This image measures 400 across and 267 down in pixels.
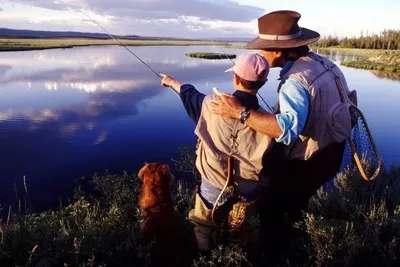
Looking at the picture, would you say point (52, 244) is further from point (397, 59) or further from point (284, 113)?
point (397, 59)

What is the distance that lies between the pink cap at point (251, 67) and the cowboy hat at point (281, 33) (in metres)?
0.30

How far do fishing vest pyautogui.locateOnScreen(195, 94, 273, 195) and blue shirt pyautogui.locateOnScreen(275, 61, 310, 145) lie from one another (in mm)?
203

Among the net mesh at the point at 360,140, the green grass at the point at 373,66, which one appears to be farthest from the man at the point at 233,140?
Answer: the green grass at the point at 373,66

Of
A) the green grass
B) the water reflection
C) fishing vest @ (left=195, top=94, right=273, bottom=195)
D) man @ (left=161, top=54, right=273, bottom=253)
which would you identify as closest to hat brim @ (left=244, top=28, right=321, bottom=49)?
man @ (left=161, top=54, right=273, bottom=253)

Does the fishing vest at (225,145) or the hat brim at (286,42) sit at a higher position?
the hat brim at (286,42)

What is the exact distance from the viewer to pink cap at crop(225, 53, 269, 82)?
108 inches

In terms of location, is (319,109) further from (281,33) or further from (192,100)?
(192,100)

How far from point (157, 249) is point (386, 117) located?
14850 mm

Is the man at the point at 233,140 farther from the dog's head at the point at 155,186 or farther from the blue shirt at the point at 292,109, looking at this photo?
the dog's head at the point at 155,186

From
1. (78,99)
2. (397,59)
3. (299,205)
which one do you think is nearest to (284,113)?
(299,205)

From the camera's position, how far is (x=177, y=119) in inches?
566

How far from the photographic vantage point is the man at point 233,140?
279 cm

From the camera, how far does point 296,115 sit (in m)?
2.66

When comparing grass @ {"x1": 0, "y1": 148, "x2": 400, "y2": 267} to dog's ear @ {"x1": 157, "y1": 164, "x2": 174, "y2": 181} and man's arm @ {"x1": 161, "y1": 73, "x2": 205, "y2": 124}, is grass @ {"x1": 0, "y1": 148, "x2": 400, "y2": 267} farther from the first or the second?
man's arm @ {"x1": 161, "y1": 73, "x2": 205, "y2": 124}
